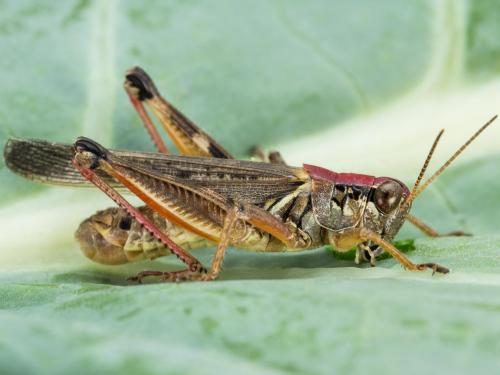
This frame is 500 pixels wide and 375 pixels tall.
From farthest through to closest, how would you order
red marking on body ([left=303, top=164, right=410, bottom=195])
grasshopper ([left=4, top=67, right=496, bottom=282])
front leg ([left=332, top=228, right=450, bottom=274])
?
red marking on body ([left=303, top=164, right=410, bottom=195]) → grasshopper ([left=4, top=67, right=496, bottom=282]) → front leg ([left=332, top=228, right=450, bottom=274])

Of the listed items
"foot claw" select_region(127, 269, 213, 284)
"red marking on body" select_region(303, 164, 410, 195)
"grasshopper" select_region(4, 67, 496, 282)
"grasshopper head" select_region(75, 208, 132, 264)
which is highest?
"red marking on body" select_region(303, 164, 410, 195)

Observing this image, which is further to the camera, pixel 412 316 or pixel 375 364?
pixel 412 316

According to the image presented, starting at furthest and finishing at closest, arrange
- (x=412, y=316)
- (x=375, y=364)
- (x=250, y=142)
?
(x=250, y=142), (x=412, y=316), (x=375, y=364)

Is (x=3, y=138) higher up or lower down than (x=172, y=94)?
lower down

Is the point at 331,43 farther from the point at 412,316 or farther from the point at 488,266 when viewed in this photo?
the point at 412,316

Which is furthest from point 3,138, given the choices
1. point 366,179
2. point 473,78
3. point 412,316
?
point 473,78

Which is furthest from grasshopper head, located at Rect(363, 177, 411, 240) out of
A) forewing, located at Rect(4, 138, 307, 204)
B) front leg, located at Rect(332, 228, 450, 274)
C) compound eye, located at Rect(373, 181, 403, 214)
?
forewing, located at Rect(4, 138, 307, 204)

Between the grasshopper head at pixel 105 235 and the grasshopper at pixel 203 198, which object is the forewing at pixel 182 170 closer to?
the grasshopper at pixel 203 198

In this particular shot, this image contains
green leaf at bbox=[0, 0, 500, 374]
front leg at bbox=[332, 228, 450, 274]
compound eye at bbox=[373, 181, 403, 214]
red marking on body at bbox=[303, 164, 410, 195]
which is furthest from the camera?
red marking on body at bbox=[303, 164, 410, 195]

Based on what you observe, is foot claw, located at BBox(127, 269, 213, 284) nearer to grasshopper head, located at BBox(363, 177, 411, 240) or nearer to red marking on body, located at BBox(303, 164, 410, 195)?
red marking on body, located at BBox(303, 164, 410, 195)
